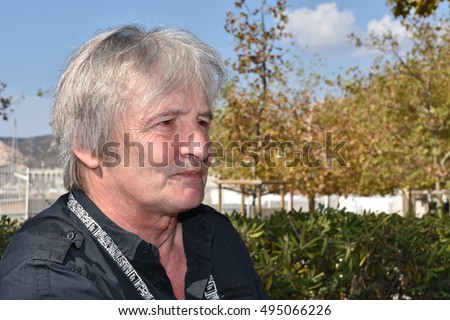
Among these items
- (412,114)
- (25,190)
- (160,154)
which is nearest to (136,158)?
(160,154)

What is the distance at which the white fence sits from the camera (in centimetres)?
2484

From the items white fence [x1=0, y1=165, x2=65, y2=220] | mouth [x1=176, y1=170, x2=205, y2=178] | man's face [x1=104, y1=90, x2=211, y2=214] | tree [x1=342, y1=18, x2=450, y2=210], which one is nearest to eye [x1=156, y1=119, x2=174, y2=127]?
man's face [x1=104, y1=90, x2=211, y2=214]

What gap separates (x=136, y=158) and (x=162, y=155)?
0.26 ft

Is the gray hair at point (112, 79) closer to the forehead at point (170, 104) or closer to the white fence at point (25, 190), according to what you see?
the forehead at point (170, 104)

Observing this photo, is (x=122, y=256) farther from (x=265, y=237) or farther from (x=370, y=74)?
(x=370, y=74)

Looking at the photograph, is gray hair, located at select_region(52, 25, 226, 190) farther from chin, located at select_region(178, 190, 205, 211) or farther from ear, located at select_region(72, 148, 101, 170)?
chin, located at select_region(178, 190, 205, 211)

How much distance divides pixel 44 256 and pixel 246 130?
13.4m

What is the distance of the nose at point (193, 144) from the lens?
2066 mm

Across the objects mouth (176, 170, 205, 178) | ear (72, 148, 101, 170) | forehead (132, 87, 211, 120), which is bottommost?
mouth (176, 170, 205, 178)

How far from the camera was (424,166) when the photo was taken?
64.3 ft

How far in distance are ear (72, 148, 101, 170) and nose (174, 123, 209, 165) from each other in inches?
10.6

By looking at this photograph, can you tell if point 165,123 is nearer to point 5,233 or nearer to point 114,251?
point 114,251
